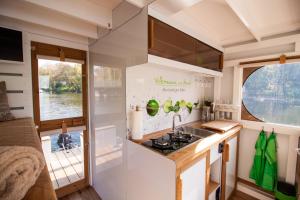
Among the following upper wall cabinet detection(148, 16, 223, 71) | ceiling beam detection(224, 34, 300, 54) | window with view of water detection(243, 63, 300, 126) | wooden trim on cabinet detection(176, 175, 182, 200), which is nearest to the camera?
wooden trim on cabinet detection(176, 175, 182, 200)

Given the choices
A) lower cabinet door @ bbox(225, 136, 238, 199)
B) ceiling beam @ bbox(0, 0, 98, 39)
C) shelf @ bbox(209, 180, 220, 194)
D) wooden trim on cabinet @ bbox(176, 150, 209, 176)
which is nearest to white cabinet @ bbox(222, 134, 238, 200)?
lower cabinet door @ bbox(225, 136, 238, 199)

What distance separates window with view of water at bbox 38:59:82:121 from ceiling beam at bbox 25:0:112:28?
82 cm

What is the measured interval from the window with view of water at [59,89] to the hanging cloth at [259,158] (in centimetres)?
263

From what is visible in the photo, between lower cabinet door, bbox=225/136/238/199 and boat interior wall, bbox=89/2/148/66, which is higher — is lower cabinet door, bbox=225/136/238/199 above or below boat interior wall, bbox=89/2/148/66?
below

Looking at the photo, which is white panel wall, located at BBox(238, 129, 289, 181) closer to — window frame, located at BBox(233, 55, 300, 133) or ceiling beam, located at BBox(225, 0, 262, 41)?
window frame, located at BBox(233, 55, 300, 133)

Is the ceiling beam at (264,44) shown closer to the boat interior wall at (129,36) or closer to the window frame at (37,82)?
the boat interior wall at (129,36)

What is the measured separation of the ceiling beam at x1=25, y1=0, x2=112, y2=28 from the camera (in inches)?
47.5

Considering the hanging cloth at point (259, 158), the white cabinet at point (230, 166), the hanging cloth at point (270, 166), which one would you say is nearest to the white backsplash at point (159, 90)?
the white cabinet at point (230, 166)

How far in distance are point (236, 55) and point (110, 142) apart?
7.49 feet

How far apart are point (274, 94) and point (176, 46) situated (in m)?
1.71

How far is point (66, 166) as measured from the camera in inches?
89.7

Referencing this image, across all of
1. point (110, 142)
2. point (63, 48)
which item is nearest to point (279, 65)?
point (110, 142)

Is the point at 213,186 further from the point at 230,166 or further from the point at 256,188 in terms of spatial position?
the point at 256,188

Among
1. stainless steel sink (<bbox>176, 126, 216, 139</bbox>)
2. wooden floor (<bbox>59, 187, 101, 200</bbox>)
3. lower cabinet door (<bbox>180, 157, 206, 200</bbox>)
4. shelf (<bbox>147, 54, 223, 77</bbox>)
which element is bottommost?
wooden floor (<bbox>59, 187, 101, 200</bbox>)
